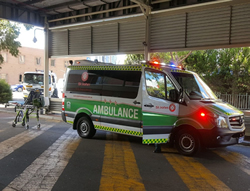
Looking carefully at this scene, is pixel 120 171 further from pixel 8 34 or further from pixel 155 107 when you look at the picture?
pixel 8 34

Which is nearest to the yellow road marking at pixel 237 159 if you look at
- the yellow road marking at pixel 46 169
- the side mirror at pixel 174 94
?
the side mirror at pixel 174 94

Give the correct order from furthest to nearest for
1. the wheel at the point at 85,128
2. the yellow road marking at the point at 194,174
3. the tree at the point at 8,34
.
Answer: the tree at the point at 8,34 < the wheel at the point at 85,128 < the yellow road marking at the point at 194,174

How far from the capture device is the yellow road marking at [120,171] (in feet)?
13.9

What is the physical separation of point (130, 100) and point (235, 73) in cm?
1067

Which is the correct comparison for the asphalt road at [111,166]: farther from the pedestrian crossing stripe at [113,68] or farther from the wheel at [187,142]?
the pedestrian crossing stripe at [113,68]

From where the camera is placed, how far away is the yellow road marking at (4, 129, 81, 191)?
421 cm

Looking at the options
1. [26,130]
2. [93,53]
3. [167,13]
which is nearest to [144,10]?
[167,13]

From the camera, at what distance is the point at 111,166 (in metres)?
5.31

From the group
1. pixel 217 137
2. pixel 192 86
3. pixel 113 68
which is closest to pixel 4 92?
pixel 113 68

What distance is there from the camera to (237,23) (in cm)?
890

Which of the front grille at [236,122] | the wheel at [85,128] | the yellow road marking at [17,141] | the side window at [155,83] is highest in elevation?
the side window at [155,83]

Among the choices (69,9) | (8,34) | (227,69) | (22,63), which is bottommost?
(227,69)

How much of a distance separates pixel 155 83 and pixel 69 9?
28.0 feet

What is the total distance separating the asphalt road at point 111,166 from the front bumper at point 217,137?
47 cm
